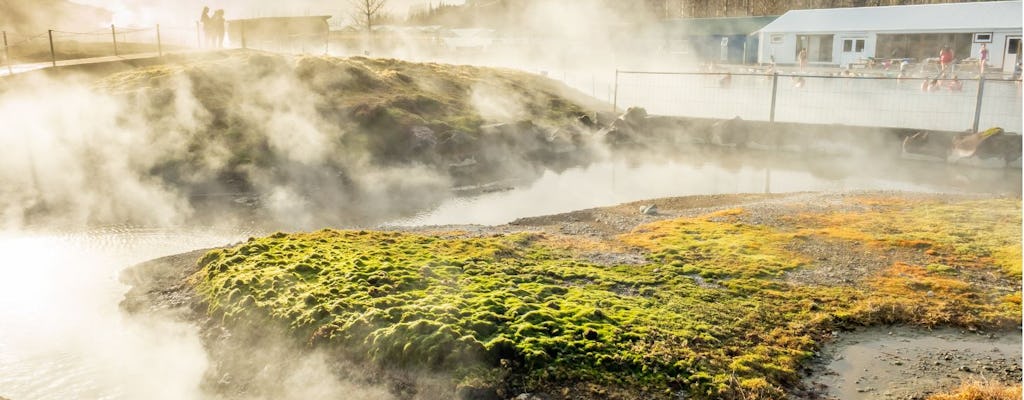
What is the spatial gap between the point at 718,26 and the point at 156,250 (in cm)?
5710

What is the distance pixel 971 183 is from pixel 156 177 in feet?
90.1

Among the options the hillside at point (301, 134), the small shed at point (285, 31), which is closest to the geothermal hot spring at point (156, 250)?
the hillside at point (301, 134)

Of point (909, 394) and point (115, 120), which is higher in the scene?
point (115, 120)

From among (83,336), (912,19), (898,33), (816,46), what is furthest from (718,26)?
(83,336)

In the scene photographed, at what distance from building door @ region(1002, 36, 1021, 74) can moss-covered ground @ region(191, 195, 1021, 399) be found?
33.6 metres

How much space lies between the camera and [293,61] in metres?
36.3

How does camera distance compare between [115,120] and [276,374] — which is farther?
[115,120]

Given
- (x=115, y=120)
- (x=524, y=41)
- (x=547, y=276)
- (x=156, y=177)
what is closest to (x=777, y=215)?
(x=547, y=276)

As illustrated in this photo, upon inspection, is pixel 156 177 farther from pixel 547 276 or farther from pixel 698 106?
pixel 698 106

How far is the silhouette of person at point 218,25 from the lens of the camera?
44.5 metres

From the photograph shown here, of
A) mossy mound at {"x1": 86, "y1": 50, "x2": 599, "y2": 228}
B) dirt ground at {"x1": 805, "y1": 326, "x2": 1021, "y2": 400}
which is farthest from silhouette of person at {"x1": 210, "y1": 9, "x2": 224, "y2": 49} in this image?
dirt ground at {"x1": 805, "y1": 326, "x2": 1021, "y2": 400}

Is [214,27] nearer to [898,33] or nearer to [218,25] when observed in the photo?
[218,25]

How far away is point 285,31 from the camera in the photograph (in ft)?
196

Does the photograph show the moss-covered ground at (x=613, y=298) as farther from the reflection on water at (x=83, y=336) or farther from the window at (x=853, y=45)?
the window at (x=853, y=45)
